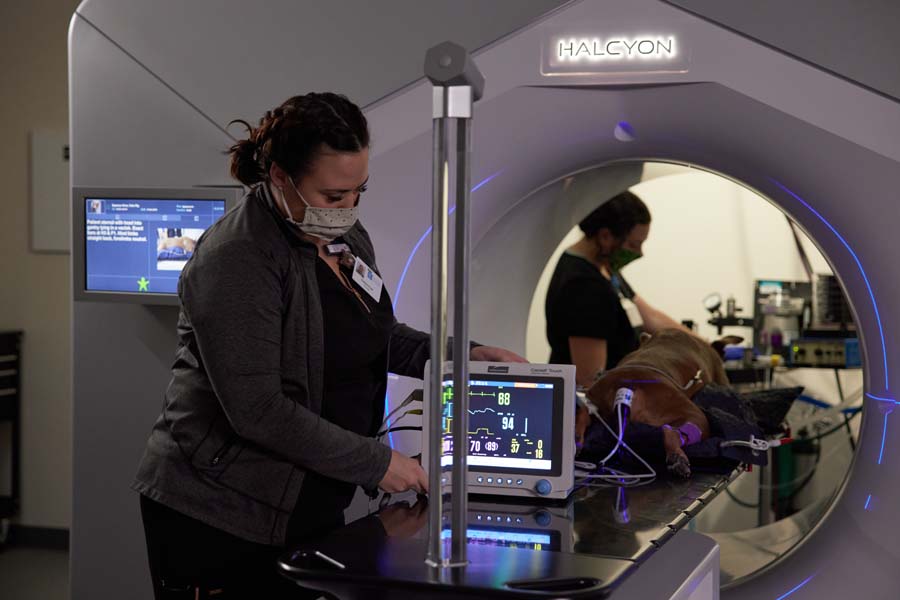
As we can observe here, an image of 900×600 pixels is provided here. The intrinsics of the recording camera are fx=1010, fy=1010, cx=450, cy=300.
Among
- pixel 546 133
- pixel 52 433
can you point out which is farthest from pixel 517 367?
pixel 52 433

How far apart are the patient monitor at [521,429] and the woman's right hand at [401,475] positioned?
0.20 m

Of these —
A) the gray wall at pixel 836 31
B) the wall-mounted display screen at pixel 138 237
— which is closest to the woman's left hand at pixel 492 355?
the wall-mounted display screen at pixel 138 237

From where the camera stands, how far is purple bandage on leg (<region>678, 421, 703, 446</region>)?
8.12 ft

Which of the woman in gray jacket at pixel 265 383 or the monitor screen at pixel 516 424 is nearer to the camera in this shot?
the woman in gray jacket at pixel 265 383

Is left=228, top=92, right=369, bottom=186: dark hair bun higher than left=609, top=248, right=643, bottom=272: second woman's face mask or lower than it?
higher

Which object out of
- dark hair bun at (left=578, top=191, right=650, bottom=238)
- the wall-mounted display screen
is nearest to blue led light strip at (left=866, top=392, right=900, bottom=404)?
dark hair bun at (left=578, top=191, right=650, bottom=238)

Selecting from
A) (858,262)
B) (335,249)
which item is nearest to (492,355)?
(335,249)

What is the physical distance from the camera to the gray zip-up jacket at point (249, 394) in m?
1.72

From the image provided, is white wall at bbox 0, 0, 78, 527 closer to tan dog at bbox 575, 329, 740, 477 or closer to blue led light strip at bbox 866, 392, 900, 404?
tan dog at bbox 575, 329, 740, 477

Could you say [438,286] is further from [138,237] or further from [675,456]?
[138,237]

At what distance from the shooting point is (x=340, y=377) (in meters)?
1.95

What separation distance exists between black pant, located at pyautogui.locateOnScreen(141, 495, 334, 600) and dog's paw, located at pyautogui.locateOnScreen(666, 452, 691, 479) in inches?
36.9

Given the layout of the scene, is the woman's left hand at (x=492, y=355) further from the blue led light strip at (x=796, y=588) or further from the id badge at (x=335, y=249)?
the blue led light strip at (x=796, y=588)

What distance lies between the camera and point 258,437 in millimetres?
1744
